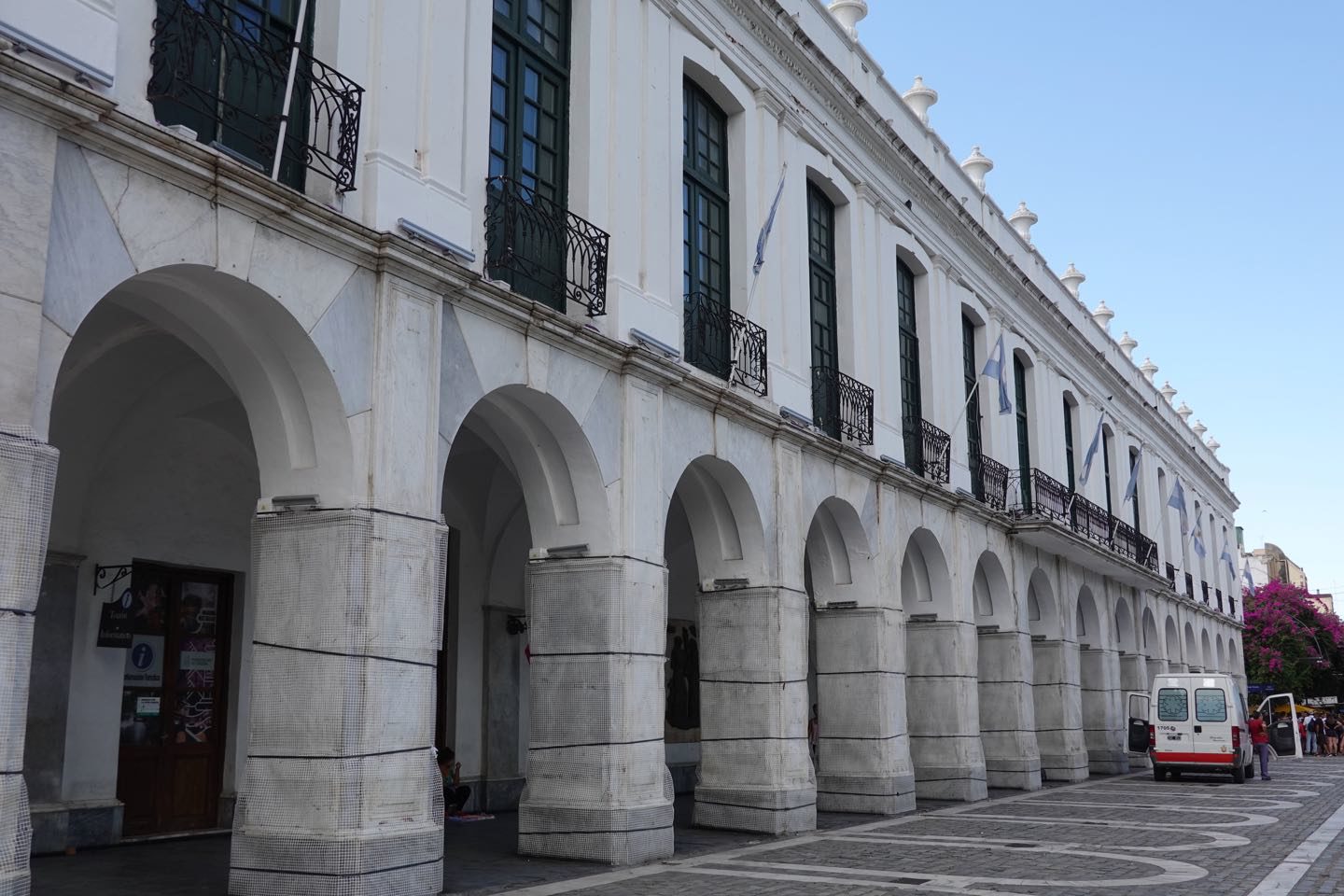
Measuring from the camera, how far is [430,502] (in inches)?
388

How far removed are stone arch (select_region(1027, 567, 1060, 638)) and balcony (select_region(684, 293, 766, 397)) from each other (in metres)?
12.3

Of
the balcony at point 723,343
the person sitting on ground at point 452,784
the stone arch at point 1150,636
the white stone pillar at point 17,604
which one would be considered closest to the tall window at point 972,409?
the balcony at point 723,343

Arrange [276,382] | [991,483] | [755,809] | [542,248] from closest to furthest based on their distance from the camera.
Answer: [276,382] < [542,248] < [755,809] < [991,483]

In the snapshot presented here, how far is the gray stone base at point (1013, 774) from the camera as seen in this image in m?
22.8

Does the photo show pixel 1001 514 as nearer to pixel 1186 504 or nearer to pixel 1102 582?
pixel 1102 582

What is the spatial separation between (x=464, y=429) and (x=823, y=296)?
5.95 m

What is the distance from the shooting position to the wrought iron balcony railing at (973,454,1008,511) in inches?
895

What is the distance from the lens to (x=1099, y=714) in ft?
94.2

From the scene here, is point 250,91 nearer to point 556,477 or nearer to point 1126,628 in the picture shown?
point 556,477

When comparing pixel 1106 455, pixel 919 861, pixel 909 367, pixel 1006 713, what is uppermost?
pixel 1106 455

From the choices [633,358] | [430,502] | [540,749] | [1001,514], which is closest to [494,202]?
[633,358]

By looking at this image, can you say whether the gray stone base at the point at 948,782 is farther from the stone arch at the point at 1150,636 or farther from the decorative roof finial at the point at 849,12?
the stone arch at the point at 1150,636

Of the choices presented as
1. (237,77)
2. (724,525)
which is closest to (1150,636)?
(724,525)

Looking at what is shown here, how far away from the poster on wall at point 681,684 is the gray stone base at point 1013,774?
17.5ft
